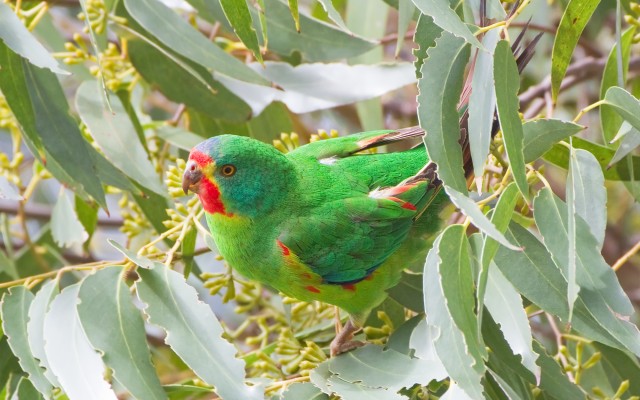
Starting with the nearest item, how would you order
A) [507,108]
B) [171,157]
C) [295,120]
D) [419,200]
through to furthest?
[507,108] < [419,200] < [171,157] < [295,120]

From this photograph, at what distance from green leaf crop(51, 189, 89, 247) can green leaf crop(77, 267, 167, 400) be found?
78 centimetres

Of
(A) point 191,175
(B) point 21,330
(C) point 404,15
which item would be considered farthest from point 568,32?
A: (B) point 21,330

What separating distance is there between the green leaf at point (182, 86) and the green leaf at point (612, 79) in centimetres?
123

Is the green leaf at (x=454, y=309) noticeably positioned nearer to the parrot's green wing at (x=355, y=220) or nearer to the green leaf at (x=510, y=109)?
the green leaf at (x=510, y=109)

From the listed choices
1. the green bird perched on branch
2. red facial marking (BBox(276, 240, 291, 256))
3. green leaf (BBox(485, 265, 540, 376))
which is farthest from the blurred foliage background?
red facial marking (BBox(276, 240, 291, 256))

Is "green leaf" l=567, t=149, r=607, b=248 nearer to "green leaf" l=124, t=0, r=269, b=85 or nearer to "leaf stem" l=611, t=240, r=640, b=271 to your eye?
"leaf stem" l=611, t=240, r=640, b=271

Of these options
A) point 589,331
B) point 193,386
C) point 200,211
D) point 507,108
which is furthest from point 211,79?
point 589,331

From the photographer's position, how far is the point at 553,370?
7.68 ft

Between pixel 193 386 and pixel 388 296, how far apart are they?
683 millimetres

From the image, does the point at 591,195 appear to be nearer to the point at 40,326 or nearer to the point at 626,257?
the point at 626,257

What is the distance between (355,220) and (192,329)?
1.89 ft

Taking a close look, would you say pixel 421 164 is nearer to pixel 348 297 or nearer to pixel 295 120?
pixel 348 297

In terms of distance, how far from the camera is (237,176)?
2619 millimetres

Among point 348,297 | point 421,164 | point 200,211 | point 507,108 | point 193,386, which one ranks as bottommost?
point 193,386
